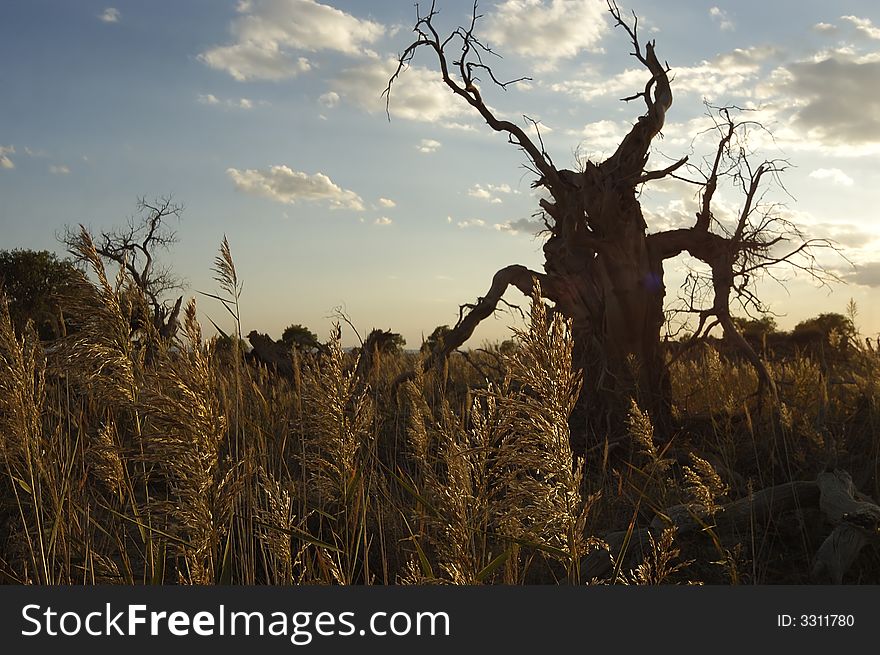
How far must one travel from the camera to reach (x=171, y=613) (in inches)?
96.1

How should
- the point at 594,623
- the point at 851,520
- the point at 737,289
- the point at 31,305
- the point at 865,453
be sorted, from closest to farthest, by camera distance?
the point at 594,623, the point at 851,520, the point at 865,453, the point at 737,289, the point at 31,305

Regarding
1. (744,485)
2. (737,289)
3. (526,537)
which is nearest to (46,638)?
(526,537)

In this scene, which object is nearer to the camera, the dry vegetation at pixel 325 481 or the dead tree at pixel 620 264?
the dry vegetation at pixel 325 481

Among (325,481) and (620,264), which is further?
(620,264)

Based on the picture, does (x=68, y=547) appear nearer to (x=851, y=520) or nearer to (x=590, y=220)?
(x=851, y=520)

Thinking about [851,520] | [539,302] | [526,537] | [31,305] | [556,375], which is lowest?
[851,520]

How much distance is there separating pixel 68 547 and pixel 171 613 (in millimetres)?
1266

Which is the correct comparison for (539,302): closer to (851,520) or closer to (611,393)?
(851,520)

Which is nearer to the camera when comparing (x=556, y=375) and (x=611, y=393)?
(x=556, y=375)

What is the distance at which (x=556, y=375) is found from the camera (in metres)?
1.77

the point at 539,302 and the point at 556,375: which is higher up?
the point at 539,302

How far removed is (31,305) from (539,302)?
95.1ft

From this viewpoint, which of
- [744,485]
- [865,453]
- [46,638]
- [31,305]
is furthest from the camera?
[31,305]

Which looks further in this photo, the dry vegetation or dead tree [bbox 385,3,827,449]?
dead tree [bbox 385,3,827,449]
